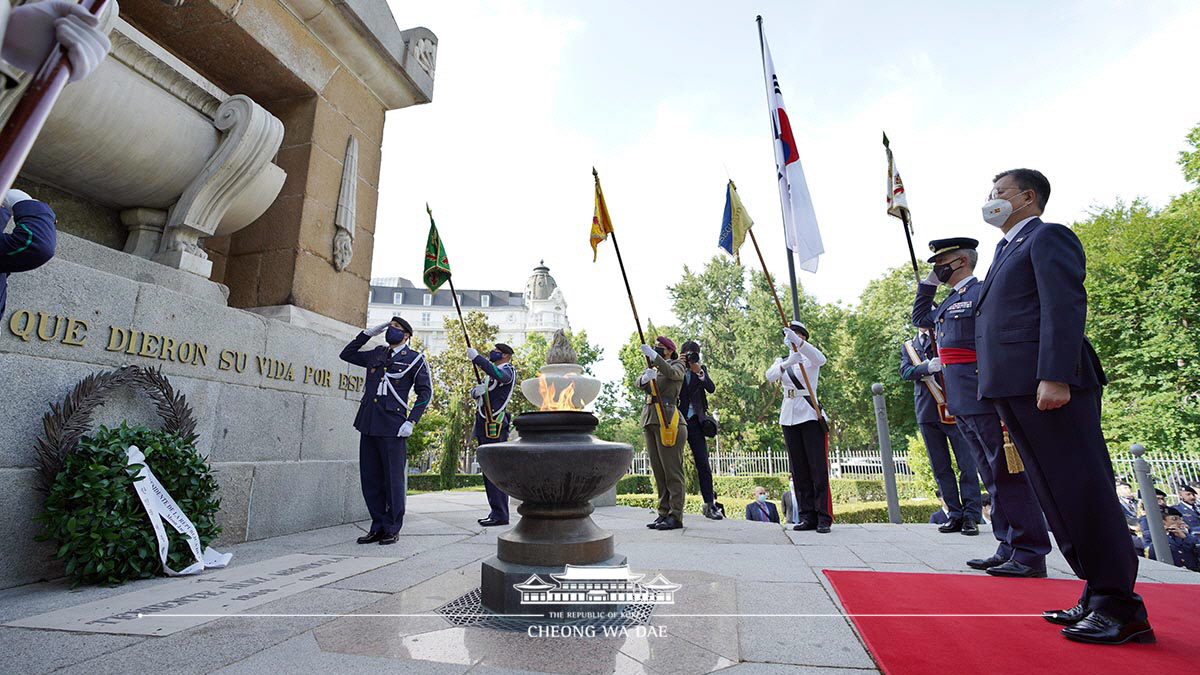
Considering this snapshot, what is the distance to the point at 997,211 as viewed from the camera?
291cm

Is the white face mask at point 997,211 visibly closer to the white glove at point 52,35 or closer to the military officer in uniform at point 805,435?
the military officer in uniform at point 805,435

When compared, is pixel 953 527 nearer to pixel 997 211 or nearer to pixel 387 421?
pixel 997 211

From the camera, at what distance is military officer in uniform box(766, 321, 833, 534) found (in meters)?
5.64

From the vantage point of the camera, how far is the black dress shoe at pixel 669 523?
19.0 feet

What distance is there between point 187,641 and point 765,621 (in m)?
2.49

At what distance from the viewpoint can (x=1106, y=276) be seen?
20.3 m

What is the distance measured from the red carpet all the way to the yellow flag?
12.2 feet

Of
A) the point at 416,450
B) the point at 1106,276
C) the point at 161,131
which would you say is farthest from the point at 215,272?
the point at 1106,276

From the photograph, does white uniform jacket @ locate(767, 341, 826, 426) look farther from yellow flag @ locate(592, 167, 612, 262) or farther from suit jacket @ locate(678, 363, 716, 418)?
yellow flag @ locate(592, 167, 612, 262)

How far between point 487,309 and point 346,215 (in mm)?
61354

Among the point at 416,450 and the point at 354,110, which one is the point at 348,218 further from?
the point at 416,450

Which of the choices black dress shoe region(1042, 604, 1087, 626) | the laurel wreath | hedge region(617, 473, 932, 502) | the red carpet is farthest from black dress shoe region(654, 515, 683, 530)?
hedge region(617, 473, 932, 502)

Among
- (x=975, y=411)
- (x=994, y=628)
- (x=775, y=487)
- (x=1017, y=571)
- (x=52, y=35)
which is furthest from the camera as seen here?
(x=775, y=487)

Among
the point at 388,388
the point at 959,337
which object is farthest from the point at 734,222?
the point at 388,388
